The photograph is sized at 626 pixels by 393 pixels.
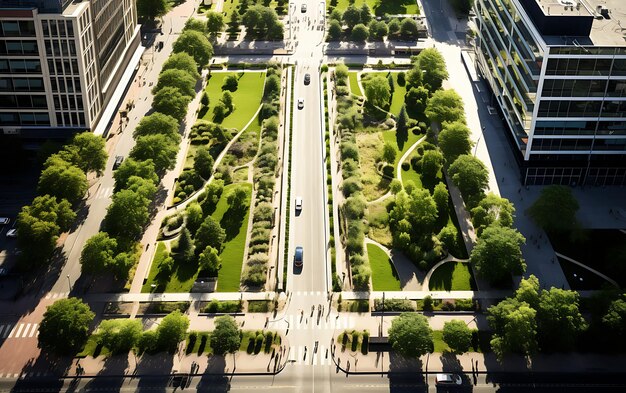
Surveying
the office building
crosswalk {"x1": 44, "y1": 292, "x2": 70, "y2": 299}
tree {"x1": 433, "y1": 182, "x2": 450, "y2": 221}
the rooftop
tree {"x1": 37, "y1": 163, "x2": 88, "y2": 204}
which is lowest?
crosswalk {"x1": 44, "y1": 292, "x2": 70, "y2": 299}

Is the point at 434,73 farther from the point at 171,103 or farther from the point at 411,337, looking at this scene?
the point at 411,337

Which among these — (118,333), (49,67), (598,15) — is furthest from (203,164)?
(598,15)

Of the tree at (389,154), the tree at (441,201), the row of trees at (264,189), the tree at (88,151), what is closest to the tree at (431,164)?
the tree at (389,154)

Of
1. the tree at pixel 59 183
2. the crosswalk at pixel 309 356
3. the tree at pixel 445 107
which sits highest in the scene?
the tree at pixel 445 107

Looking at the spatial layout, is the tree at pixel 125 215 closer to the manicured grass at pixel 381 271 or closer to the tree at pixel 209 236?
the tree at pixel 209 236

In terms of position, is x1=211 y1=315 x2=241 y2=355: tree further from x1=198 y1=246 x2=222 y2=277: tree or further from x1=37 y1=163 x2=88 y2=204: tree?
x1=37 y1=163 x2=88 y2=204: tree

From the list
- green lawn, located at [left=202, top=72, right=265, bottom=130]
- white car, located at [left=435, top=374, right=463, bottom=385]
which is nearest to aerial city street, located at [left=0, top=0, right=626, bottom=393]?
white car, located at [left=435, top=374, right=463, bottom=385]

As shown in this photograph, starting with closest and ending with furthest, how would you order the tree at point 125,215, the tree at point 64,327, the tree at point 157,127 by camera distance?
the tree at point 64,327 < the tree at point 125,215 < the tree at point 157,127
